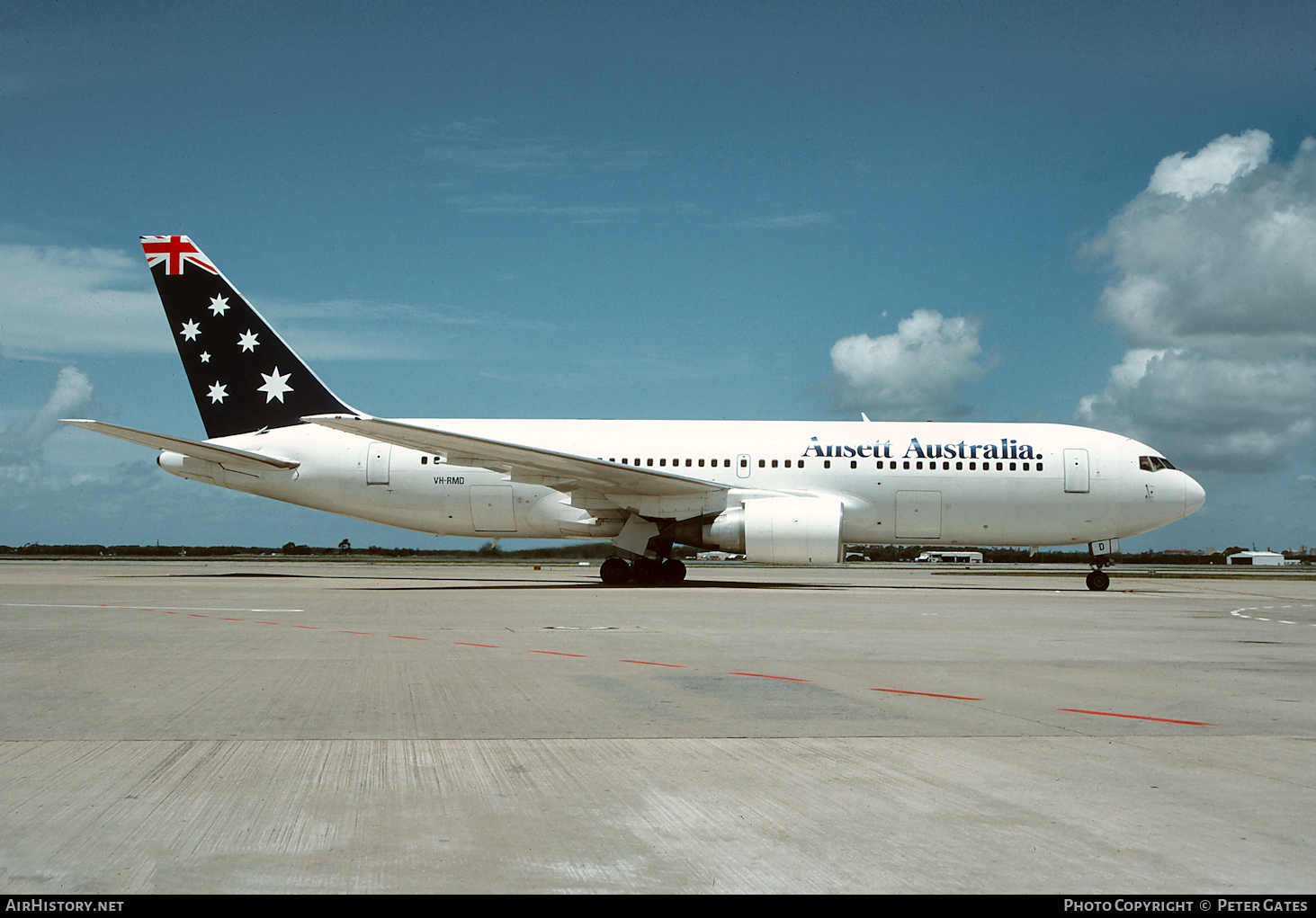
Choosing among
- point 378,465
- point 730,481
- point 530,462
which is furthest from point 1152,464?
point 378,465

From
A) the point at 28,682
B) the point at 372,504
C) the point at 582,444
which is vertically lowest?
the point at 28,682

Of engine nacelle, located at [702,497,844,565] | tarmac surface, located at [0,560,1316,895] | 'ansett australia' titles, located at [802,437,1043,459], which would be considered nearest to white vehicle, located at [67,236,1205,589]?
'ansett australia' titles, located at [802,437,1043,459]

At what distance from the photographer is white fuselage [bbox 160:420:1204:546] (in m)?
22.0

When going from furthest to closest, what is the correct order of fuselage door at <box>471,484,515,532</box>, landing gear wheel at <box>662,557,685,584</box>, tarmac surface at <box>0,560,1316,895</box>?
fuselage door at <box>471,484,515,532</box>
landing gear wheel at <box>662,557,685,584</box>
tarmac surface at <box>0,560,1316,895</box>

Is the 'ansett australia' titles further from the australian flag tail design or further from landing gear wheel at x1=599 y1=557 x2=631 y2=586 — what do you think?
the australian flag tail design

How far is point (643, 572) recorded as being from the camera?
21.9 meters

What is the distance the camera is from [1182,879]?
130 inches

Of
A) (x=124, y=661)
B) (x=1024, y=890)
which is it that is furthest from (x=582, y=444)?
(x=1024, y=890)

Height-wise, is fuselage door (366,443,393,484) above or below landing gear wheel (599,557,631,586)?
above

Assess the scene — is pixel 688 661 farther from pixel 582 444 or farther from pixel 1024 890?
pixel 582 444

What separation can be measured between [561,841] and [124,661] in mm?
6552

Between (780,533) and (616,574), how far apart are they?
13.3ft

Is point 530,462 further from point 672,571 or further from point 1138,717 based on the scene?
point 1138,717

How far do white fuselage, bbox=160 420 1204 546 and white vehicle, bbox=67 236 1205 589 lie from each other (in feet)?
0.10
